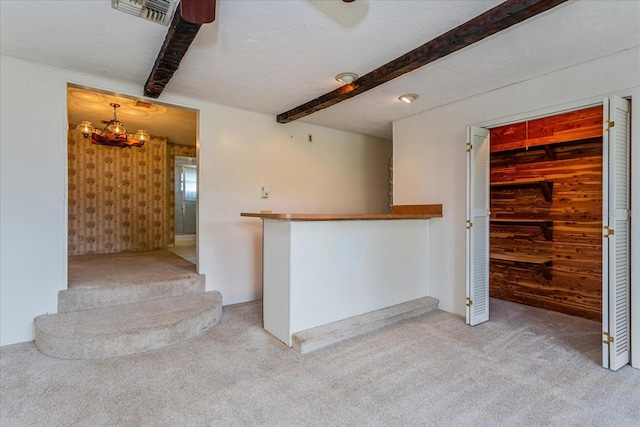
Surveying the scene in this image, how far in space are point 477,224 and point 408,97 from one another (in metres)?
1.57

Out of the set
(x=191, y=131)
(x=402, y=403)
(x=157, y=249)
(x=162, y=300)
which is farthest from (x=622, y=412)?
(x=157, y=249)

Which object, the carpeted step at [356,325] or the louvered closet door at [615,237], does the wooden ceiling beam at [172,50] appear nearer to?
the carpeted step at [356,325]

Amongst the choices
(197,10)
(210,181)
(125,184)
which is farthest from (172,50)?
(125,184)

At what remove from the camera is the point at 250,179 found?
4164mm

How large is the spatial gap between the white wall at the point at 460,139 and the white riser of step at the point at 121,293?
2.91m

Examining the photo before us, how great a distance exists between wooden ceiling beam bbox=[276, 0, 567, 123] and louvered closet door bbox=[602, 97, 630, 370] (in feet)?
3.74

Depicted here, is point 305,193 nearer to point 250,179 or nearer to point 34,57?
point 250,179

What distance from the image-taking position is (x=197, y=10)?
1767mm

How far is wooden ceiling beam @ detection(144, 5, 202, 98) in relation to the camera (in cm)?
201

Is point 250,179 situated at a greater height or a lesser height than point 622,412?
greater

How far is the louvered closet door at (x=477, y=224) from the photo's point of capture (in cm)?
325

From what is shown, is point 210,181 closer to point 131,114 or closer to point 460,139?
point 131,114

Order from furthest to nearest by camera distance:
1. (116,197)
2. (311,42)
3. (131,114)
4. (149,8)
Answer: (116,197), (131,114), (311,42), (149,8)

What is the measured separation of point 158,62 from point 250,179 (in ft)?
6.04
